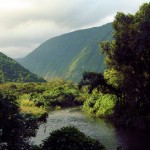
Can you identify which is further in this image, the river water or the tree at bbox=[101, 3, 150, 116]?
the tree at bbox=[101, 3, 150, 116]

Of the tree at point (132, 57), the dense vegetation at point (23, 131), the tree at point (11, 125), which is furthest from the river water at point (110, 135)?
the tree at point (11, 125)

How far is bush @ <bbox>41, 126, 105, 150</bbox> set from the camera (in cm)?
3002

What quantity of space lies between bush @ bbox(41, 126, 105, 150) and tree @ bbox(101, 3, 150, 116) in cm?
3333

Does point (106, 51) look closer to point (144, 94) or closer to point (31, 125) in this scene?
point (144, 94)

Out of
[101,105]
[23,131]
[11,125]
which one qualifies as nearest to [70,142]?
[23,131]

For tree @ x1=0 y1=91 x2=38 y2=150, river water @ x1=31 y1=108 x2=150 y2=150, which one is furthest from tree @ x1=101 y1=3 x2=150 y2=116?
tree @ x1=0 y1=91 x2=38 y2=150

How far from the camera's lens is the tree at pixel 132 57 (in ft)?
205

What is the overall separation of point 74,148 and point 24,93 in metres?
124

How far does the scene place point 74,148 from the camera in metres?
29.8

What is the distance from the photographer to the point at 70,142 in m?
30.3

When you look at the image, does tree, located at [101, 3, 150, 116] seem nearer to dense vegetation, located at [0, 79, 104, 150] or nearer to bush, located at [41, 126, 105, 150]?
bush, located at [41, 126, 105, 150]

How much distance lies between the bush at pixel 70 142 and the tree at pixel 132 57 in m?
33.3

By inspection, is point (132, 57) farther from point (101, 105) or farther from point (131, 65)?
point (101, 105)

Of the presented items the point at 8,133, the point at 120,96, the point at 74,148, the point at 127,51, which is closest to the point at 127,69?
the point at 127,51
